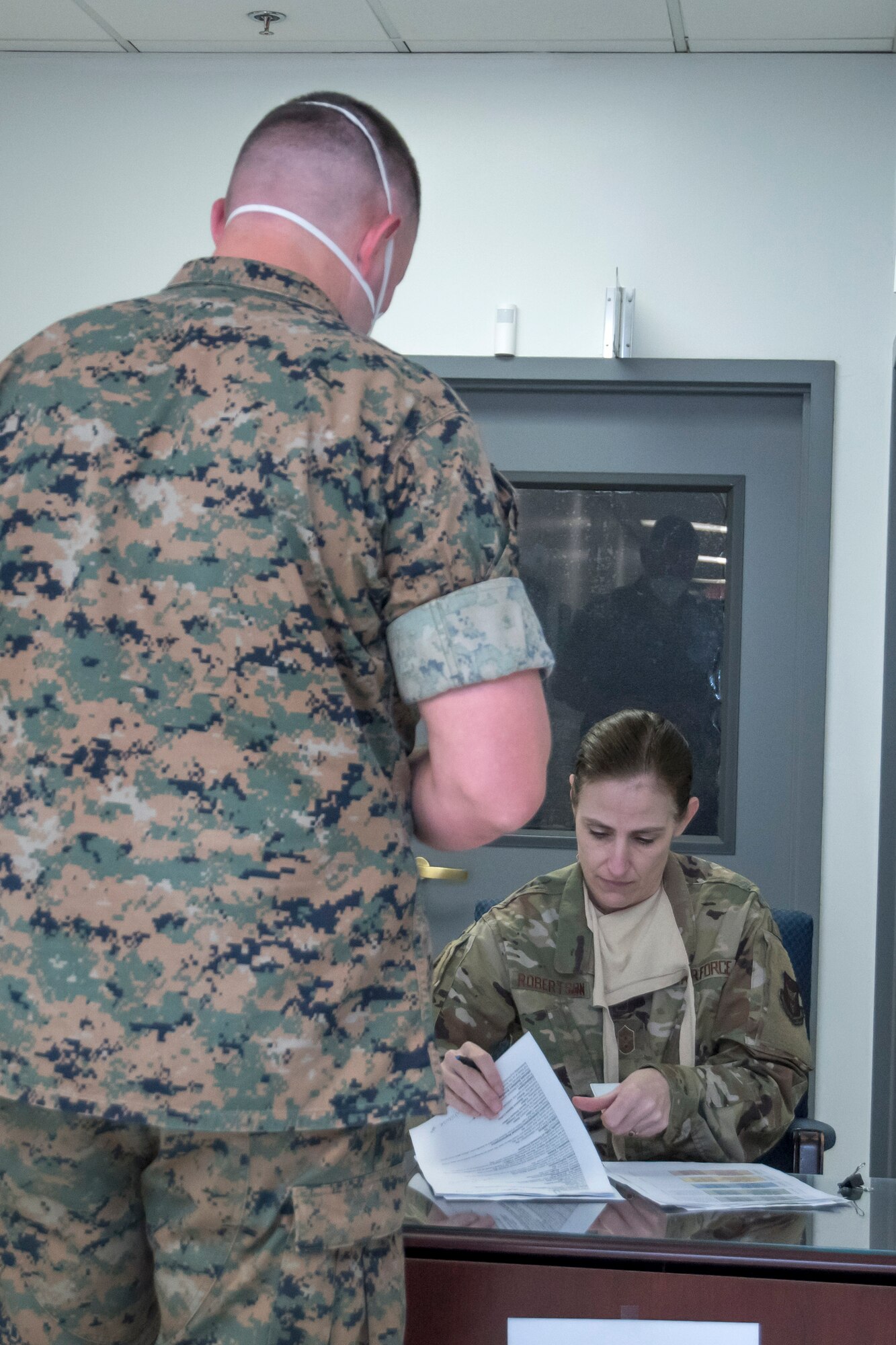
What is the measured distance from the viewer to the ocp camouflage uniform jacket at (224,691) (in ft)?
2.69

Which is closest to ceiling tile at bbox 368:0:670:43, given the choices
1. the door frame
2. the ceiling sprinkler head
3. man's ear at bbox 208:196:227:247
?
the ceiling sprinkler head

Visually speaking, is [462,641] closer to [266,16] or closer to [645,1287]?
[645,1287]

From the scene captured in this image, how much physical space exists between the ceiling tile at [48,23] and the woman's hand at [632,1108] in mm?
2409

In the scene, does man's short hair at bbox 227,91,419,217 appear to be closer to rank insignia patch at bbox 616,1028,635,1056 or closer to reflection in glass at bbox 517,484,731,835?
rank insignia patch at bbox 616,1028,635,1056

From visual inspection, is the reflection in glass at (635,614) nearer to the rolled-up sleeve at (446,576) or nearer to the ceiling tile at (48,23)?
the ceiling tile at (48,23)

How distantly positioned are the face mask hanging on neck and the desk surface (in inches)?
32.0

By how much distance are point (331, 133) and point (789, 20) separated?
198 cm

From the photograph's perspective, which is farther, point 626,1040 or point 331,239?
point 626,1040

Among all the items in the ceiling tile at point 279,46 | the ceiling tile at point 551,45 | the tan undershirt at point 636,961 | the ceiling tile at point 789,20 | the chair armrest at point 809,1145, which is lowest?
the chair armrest at point 809,1145

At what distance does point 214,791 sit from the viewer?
0.83 m

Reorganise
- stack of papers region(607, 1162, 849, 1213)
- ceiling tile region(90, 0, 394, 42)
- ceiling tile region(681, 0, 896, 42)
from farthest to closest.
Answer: ceiling tile region(90, 0, 394, 42) → ceiling tile region(681, 0, 896, 42) → stack of papers region(607, 1162, 849, 1213)

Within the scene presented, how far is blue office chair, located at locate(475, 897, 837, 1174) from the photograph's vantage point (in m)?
1.84

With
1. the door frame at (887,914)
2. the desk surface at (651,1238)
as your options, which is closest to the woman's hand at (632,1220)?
the desk surface at (651,1238)

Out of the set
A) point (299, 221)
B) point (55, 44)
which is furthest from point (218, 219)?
point (55, 44)
